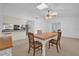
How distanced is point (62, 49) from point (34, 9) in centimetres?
86

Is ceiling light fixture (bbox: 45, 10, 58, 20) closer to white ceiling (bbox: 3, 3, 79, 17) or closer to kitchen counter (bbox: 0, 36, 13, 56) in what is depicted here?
white ceiling (bbox: 3, 3, 79, 17)

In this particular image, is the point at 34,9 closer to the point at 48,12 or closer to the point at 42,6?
the point at 42,6

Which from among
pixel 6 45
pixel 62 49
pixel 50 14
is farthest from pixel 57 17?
pixel 6 45

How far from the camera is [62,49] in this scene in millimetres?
1528

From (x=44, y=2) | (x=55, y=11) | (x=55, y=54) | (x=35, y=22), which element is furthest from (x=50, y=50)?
(x=44, y=2)

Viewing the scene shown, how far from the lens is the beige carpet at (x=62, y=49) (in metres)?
1.47

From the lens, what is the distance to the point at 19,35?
1479 mm

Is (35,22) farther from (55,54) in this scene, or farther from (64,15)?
(55,54)

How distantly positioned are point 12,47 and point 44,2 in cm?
93

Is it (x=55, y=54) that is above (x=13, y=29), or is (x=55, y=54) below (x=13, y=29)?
below

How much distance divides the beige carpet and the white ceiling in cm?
46

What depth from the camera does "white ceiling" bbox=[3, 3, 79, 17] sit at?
1439 millimetres

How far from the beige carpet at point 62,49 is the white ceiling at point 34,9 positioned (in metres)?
0.46

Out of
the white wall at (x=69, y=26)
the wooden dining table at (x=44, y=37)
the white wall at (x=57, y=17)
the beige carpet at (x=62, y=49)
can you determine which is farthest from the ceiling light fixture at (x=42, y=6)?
the beige carpet at (x=62, y=49)
